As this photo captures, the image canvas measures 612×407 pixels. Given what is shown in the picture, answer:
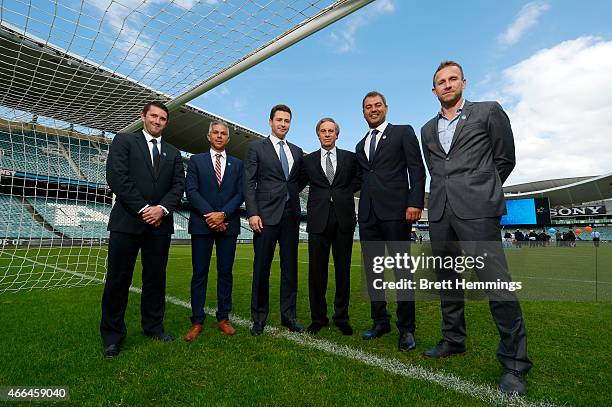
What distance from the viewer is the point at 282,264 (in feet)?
10.7

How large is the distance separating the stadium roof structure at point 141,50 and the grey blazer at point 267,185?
134cm

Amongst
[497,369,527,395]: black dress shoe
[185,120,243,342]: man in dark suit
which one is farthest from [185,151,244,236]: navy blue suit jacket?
[497,369,527,395]: black dress shoe

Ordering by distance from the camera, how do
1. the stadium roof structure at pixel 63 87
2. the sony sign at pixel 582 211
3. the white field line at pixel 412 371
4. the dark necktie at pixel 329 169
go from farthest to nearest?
the sony sign at pixel 582 211
the stadium roof structure at pixel 63 87
the dark necktie at pixel 329 169
the white field line at pixel 412 371

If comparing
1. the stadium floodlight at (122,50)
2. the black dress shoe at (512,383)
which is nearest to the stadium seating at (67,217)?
the stadium floodlight at (122,50)

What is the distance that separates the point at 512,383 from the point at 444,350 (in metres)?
0.57

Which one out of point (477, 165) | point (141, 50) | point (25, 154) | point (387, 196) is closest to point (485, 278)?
point (477, 165)

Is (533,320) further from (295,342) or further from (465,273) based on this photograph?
(295,342)

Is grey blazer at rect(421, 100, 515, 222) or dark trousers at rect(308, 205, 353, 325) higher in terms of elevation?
grey blazer at rect(421, 100, 515, 222)

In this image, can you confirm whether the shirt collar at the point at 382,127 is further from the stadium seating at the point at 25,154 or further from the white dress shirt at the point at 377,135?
the stadium seating at the point at 25,154

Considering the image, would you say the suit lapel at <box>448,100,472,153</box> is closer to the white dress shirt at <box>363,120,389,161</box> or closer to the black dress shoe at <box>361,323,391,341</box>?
the white dress shirt at <box>363,120,389,161</box>

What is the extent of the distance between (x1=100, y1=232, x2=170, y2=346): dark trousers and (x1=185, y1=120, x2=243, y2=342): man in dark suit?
0.29 metres

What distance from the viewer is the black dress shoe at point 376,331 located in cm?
285

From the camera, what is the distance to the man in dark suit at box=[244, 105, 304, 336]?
3.12 m

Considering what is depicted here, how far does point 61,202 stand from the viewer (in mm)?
24609
